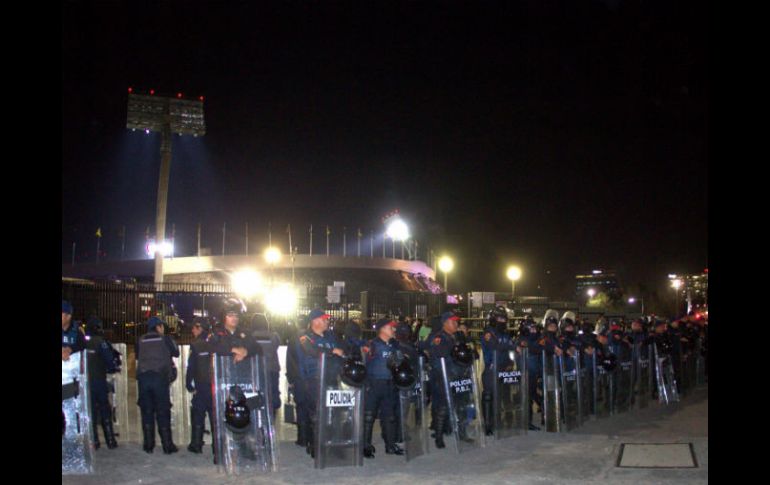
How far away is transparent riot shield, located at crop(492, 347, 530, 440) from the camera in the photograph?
9977mm

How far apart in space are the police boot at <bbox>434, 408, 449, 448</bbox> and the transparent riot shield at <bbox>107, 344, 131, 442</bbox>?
4.25m

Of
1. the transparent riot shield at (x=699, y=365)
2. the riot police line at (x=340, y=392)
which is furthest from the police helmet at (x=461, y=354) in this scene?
the transparent riot shield at (x=699, y=365)

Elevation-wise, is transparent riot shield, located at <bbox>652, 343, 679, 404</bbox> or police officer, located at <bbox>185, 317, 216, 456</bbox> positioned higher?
police officer, located at <bbox>185, 317, 216, 456</bbox>

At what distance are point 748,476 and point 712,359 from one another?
2.37 ft

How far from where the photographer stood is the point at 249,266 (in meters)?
68.1

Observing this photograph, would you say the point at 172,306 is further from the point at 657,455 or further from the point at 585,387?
the point at 657,455

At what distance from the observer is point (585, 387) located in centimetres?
1185

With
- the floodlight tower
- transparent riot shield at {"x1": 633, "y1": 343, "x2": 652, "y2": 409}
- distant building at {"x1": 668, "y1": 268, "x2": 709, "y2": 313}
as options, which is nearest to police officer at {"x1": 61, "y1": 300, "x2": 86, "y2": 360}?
transparent riot shield at {"x1": 633, "y1": 343, "x2": 652, "y2": 409}

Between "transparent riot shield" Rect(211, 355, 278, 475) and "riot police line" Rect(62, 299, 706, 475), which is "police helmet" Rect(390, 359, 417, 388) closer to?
"riot police line" Rect(62, 299, 706, 475)

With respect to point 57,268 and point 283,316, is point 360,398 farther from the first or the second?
point 283,316

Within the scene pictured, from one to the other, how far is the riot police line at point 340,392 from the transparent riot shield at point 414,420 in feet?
0.06

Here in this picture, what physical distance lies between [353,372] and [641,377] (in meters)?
8.36

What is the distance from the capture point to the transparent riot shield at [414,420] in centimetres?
855

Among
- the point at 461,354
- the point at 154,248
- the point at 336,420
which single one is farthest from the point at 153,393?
the point at 154,248
